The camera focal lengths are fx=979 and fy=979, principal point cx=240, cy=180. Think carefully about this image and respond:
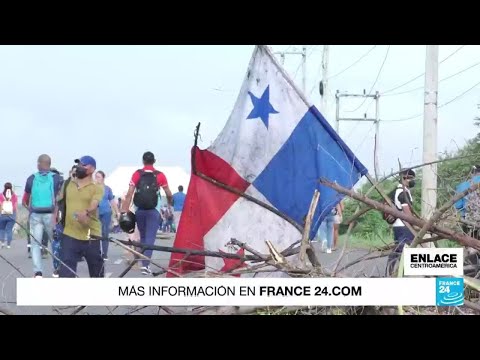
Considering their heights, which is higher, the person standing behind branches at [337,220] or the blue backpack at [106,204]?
the blue backpack at [106,204]

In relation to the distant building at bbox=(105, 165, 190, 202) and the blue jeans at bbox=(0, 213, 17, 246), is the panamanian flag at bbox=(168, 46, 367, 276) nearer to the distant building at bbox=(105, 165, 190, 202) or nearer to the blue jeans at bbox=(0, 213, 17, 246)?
the distant building at bbox=(105, 165, 190, 202)

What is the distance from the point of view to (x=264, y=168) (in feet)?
16.6

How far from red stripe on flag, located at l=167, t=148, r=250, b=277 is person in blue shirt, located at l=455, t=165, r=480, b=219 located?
1.07m

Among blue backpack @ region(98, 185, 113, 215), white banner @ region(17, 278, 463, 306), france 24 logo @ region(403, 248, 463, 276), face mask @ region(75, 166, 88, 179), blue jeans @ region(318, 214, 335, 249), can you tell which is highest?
face mask @ region(75, 166, 88, 179)

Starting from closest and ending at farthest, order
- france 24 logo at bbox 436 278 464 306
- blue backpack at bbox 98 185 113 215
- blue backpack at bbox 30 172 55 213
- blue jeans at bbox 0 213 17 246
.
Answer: france 24 logo at bbox 436 278 464 306
blue backpack at bbox 30 172 55 213
blue backpack at bbox 98 185 113 215
blue jeans at bbox 0 213 17 246

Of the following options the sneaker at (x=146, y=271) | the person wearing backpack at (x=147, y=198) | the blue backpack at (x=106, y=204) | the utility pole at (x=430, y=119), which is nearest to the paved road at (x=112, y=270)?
the sneaker at (x=146, y=271)

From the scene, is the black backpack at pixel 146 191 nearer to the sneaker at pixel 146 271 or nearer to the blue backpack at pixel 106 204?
the blue backpack at pixel 106 204

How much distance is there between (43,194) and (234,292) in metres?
1.17

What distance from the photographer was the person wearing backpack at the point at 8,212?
4984 mm

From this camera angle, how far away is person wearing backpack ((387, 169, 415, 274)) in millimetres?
4754

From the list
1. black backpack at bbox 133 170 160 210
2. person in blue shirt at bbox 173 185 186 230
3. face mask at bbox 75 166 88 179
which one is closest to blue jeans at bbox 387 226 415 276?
person in blue shirt at bbox 173 185 186 230

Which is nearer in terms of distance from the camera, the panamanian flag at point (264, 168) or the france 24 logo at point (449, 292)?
the france 24 logo at point (449, 292)
